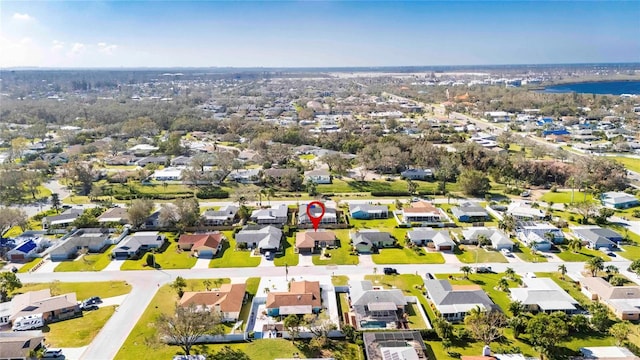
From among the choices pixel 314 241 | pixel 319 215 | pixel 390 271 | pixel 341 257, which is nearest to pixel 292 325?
pixel 390 271

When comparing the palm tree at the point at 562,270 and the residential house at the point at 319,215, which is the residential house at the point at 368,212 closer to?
the residential house at the point at 319,215

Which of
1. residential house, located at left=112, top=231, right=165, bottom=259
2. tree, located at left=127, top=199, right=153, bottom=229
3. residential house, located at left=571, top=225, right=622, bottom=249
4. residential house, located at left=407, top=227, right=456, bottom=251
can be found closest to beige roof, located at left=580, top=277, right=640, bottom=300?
residential house, located at left=571, top=225, right=622, bottom=249

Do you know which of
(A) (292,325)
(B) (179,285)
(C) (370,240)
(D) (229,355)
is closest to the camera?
(D) (229,355)

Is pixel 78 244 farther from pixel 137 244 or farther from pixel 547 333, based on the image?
pixel 547 333

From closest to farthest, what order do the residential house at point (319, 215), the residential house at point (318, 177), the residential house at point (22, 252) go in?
the residential house at point (22, 252), the residential house at point (319, 215), the residential house at point (318, 177)

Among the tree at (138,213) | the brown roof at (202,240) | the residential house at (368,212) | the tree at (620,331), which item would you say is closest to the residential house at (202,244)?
the brown roof at (202,240)

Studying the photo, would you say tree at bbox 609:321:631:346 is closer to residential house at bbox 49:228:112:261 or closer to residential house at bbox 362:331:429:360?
residential house at bbox 362:331:429:360
